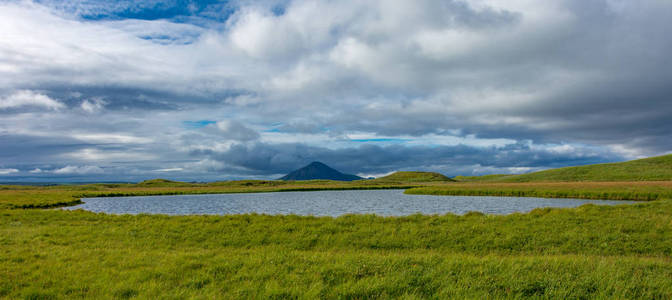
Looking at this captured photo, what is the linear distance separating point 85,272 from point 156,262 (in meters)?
2.11

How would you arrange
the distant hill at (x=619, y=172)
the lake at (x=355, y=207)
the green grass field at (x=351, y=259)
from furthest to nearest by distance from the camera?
1. the distant hill at (x=619, y=172)
2. the lake at (x=355, y=207)
3. the green grass field at (x=351, y=259)

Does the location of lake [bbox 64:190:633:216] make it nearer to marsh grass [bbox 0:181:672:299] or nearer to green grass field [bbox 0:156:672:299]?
green grass field [bbox 0:156:672:299]

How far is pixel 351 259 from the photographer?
13.0m

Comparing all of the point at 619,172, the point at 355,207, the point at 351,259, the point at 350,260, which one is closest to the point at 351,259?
the point at 351,259

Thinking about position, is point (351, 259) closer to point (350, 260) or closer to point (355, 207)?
point (350, 260)

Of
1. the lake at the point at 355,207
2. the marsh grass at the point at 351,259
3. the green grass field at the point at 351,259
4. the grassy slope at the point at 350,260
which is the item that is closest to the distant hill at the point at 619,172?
the lake at the point at 355,207

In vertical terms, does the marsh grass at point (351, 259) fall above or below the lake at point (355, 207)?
above

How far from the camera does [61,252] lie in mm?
15312

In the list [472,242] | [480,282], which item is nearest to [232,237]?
[472,242]

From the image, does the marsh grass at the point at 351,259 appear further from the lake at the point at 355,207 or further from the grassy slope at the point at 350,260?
the lake at the point at 355,207

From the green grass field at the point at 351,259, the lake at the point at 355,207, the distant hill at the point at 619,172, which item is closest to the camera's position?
the green grass field at the point at 351,259

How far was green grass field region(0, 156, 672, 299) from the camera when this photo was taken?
32.2ft

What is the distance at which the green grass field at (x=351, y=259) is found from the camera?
386 inches

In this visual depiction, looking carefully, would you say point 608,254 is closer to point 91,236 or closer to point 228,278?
point 228,278
